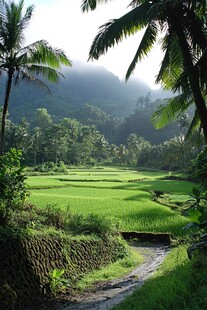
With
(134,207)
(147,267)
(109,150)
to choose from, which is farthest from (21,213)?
(109,150)

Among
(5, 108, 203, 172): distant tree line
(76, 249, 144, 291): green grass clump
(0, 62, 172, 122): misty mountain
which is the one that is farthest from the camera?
(0, 62, 172, 122): misty mountain

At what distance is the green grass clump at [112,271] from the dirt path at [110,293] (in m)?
0.18

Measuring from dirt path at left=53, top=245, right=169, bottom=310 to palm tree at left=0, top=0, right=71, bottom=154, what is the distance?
6.29m

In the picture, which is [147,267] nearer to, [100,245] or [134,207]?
[100,245]

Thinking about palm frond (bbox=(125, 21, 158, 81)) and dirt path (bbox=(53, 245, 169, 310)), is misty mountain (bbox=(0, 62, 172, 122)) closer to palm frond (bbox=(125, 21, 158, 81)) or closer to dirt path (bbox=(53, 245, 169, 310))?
palm frond (bbox=(125, 21, 158, 81))

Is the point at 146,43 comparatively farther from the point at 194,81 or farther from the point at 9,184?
the point at 9,184

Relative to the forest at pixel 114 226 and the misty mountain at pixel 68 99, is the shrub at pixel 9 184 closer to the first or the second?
the forest at pixel 114 226

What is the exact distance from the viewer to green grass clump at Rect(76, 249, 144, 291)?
23.6 ft

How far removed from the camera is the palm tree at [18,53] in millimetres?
11297

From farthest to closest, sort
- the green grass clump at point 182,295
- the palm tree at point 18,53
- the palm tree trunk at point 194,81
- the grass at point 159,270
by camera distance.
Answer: the palm tree at point 18,53, the palm tree trunk at point 194,81, the grass at point 159,270, the green grass clump at point 182,295

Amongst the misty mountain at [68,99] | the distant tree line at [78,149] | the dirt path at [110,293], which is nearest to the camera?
the dirt path at [110,293]

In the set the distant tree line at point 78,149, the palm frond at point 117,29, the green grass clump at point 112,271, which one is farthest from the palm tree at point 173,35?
the distant tree line at point 78,149

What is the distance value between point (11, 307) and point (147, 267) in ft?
14.3

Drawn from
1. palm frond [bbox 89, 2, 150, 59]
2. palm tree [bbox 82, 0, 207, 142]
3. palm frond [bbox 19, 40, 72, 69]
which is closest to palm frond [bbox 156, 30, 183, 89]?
palm tree [bbox 82, 0, 207, 142]
